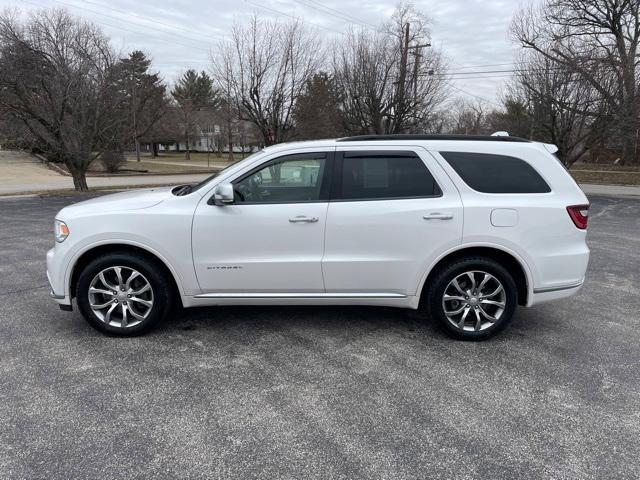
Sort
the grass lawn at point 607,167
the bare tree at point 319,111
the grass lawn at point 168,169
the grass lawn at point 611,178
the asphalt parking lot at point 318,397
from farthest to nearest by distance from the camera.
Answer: the grass lawn at point 607,167, the grass lawn at point 168,169, the grass lawn at point 611,178, the bare tree at point 319,111, the asphalt parking lot at point 318,397

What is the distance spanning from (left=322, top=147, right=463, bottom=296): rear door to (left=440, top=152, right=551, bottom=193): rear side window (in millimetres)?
175

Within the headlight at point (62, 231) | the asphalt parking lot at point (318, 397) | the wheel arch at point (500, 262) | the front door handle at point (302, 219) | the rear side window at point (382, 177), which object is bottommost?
the asphalt parking lot at point (318, 397)

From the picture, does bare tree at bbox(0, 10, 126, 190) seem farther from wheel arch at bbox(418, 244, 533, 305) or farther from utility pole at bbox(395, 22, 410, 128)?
wheel arch at bbox(418, 244, 533, 305)

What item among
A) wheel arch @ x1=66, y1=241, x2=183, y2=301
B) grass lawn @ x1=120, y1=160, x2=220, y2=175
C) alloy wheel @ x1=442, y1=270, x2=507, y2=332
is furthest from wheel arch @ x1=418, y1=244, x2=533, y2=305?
grass lawn @ x1=120, y1=160, x2=220, y2=175

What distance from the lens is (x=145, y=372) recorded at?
347 cm

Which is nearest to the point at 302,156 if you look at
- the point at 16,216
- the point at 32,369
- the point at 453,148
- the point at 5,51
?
the point at 453,148

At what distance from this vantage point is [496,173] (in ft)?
13.0

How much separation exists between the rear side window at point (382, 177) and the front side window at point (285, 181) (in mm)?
207

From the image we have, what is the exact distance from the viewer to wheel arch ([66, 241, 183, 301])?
3941mm

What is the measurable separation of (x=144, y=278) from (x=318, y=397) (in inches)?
74.2

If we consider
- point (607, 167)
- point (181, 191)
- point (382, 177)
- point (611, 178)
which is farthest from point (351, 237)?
point (607, 167)

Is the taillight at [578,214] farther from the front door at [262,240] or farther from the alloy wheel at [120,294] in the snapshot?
the alloy wheel at [120,294]

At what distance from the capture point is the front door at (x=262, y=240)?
12.8 ft

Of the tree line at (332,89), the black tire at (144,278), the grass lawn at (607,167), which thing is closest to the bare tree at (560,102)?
the tree line at (332,89)
